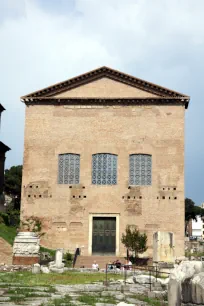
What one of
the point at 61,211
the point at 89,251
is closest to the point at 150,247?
the point at 89,251

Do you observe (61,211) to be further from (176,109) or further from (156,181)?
(176,109)

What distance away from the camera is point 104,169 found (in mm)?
36438

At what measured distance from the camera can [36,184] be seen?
36406mm

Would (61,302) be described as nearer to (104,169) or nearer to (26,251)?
(26,251)

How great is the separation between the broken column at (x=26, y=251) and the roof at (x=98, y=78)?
48.7 ft

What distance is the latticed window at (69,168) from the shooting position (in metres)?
36.5

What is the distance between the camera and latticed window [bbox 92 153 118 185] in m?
36.3

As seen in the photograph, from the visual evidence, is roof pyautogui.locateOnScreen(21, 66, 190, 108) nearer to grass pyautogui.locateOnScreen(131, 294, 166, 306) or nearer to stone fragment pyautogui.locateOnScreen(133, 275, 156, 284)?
stone fragment pyautogui.locateOnScreen(133, 275, 156, 284)

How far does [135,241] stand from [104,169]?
608 cm

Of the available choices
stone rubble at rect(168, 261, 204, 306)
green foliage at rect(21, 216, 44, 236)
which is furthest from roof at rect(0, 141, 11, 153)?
stone rubble at rect(168, 261, 204, 306)

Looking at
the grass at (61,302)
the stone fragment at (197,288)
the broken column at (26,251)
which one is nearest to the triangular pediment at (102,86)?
the broken column at (26,251)

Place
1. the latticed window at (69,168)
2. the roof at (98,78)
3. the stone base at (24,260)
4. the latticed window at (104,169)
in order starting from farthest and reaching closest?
the roof at (98,78)
the latticed window at (69,168)
the latticed window at (104,169)
the stone base at (24,260)

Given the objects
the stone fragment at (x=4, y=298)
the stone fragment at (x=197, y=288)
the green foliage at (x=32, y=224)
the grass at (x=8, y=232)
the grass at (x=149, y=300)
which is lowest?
the grass at (x=149, y=300)

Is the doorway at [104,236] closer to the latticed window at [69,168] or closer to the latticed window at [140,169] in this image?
the latticed window at [140,169]
